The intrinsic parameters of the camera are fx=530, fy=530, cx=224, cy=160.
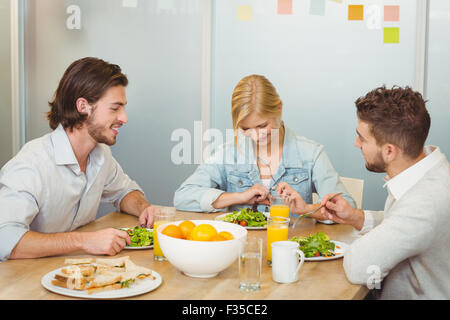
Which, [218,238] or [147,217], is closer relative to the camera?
[218,238]

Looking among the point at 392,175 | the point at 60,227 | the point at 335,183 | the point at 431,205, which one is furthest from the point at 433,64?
the point at 60,227

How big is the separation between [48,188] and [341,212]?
1.02m

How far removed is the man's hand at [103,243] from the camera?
160cm

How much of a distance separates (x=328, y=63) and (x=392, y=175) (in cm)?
203

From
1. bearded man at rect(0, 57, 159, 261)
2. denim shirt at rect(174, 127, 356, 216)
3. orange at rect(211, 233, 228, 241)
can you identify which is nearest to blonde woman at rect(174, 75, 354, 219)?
denim shirt at rect(174, 127, 356, 216)

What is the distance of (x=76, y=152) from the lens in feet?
6.69

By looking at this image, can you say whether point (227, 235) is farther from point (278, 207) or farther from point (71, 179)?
point (71, 179)

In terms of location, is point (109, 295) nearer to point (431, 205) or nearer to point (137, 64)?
Answer: point (431, 205)

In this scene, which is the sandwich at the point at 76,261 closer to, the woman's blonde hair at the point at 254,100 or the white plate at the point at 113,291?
the white plate at the point at 113,291

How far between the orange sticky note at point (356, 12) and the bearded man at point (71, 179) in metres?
1.95

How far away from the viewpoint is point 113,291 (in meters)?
1.29

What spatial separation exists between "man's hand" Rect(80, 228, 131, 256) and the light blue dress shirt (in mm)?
187

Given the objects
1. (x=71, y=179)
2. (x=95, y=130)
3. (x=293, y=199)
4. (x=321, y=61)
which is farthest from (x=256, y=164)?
(x=321, y=61)

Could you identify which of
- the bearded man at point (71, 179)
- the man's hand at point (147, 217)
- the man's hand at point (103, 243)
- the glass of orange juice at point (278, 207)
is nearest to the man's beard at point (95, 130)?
the bearded man at point (71, 179)
